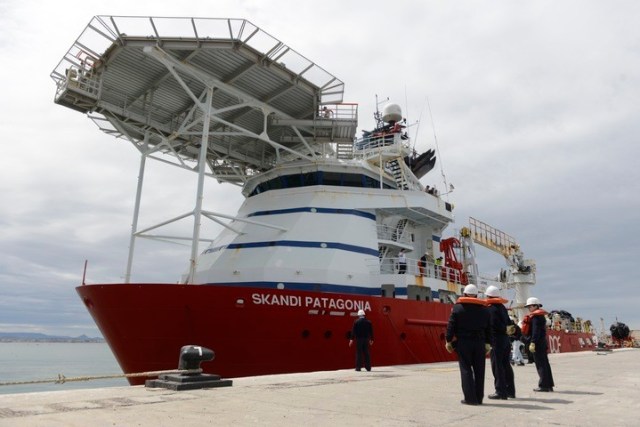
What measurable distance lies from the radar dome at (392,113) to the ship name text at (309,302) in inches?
566

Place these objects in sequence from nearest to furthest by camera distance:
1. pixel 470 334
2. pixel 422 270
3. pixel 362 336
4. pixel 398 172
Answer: pixel 470 334 → pixel 362 336 → pixel 422 270 → pixel 398 172

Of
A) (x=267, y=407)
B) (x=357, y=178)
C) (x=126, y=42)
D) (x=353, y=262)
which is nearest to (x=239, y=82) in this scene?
(x=126, y=42)

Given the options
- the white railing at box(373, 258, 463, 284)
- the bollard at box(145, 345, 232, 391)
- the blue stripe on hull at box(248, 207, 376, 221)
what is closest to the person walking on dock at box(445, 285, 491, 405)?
the bollard at box(145, 345, 232, 391)

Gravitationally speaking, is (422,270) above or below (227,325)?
above

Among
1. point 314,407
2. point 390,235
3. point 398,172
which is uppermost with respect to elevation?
point 398,172

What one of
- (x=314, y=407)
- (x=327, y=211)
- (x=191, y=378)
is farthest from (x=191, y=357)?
(x=327, y=211)

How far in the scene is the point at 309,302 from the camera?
1345 centimetres

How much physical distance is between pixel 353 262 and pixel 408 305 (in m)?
2.49

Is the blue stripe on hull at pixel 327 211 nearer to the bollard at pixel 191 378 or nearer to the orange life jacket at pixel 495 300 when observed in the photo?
the orange life jacket at pixel 495 300

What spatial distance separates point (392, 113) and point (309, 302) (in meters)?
15.7

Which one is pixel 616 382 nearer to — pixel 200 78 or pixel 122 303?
pixel 122 303

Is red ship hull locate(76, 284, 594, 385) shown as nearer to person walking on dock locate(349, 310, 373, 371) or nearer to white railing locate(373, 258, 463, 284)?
person walking on dock locate(349, 310, 373, 371)

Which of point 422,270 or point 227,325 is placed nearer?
point 227,325

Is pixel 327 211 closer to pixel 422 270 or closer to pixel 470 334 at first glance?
pixel 422 270
